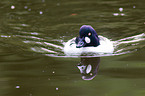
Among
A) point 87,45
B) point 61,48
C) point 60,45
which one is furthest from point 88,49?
point 60,45

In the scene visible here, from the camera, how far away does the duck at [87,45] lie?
8648mm

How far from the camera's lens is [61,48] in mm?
9414

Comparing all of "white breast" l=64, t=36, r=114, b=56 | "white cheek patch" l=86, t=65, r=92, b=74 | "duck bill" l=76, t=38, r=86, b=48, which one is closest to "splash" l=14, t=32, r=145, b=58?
"white breast" l=64, t=36, r=114, b=56

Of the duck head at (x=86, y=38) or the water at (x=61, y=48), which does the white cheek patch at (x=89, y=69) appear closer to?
the water at (x=61, y=48)

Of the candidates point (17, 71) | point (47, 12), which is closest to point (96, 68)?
point (17, 71)

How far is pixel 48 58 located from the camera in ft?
27.1

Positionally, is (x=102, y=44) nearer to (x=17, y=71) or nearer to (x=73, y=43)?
(x=73, y=43)

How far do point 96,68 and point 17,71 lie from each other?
5.86 feet

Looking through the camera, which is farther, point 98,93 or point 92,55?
point 92,55

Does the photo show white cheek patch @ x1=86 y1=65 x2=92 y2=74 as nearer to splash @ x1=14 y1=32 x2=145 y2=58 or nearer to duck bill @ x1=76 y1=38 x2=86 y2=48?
splash @ x1=14 y1=32 x2=145 y2=58

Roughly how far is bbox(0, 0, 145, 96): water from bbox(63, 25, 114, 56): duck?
0.92ft

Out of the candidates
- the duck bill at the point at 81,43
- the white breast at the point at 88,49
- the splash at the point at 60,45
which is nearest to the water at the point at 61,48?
the splash at the point at 60,45

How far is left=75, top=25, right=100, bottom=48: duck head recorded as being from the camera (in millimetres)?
8625

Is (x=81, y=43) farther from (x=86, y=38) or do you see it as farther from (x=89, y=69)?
(x=89, y=69)
